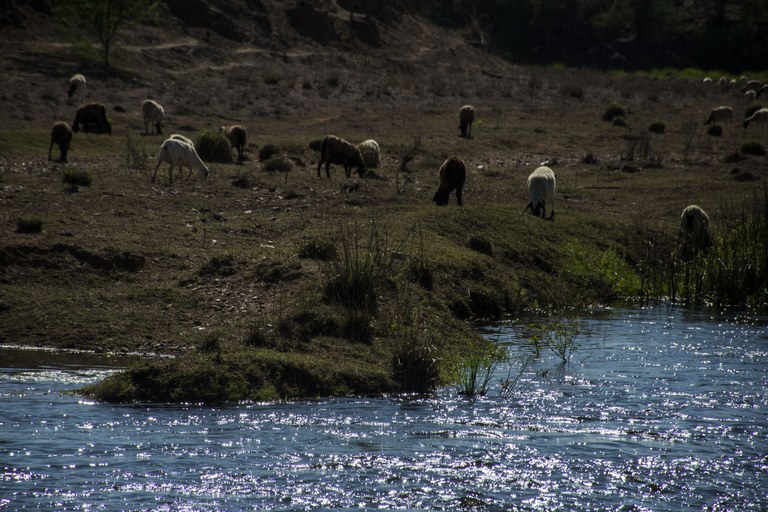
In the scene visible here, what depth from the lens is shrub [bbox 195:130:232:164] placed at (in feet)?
77.6

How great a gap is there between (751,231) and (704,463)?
26.0 ft

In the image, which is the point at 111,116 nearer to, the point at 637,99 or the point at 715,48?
the point at 637,99

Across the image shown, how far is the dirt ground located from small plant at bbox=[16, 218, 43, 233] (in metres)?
0.16

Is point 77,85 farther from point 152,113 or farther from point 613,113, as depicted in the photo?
point 613,113

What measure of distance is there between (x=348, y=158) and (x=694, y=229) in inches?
340

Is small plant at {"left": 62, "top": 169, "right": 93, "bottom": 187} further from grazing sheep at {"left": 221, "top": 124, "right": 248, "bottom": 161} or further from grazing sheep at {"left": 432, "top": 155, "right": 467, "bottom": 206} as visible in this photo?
grazing sheep at {"left": 432, "top": 155, "right": 467, "bottom": 206}

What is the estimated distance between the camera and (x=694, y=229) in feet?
55.4

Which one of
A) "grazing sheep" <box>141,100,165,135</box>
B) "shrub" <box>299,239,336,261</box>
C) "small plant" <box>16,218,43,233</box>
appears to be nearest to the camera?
"shrub" <box>299,239,336,261</box>

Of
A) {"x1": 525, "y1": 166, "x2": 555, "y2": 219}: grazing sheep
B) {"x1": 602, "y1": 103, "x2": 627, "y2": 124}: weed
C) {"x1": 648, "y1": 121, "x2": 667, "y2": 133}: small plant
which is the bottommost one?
{"x1": 525, "y1": 166, "x2": 555, "y2": 219}: grazing sheep

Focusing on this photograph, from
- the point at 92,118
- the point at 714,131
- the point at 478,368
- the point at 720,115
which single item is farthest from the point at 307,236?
the point at 720,115

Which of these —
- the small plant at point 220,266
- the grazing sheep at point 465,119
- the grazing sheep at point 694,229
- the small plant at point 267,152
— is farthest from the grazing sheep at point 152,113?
the grazing sheep at point 694,229

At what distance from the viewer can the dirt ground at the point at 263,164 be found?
491 inches

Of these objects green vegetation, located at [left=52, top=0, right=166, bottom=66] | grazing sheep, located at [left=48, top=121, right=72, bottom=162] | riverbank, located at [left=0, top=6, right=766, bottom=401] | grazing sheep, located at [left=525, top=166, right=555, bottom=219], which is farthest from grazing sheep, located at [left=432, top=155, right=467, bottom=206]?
green vegetation, located at [left=52, top=0, right=166, bottom=66]

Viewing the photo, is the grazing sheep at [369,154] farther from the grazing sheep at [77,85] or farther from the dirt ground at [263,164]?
the grazing sheep at [77,85]
